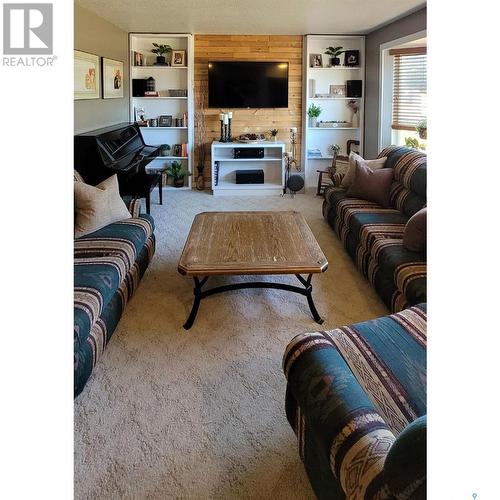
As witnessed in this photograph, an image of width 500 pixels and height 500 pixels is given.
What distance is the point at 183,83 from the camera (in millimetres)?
7082

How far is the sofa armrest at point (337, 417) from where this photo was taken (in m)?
1.14

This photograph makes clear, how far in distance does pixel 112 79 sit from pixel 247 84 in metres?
1.89

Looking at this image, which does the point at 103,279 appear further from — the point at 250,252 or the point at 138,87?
the point at 138,87

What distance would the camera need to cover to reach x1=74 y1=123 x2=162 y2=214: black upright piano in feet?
14.9

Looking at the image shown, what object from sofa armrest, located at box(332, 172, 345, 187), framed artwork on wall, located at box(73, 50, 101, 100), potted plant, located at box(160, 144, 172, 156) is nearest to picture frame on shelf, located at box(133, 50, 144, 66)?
potted plant, located at box(160, 144, 172, 156)

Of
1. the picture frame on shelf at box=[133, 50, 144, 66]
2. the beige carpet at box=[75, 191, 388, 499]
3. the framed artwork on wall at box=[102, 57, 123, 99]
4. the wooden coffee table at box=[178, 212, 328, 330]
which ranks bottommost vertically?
the beige carpet at box=[75, 191, 388, 499]

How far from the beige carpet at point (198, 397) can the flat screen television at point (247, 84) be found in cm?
403

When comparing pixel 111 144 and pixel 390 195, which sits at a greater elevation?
pixel 111 144

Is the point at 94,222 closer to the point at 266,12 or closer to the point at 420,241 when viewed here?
the point at 420,241

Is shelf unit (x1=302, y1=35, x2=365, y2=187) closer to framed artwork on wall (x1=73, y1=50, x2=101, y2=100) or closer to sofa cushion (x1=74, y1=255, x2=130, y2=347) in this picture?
framed artwork on wall (x1=73, y1=50, x2=101, y2=100)

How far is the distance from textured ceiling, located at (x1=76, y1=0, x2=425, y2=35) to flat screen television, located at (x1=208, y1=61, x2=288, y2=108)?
0.44 m

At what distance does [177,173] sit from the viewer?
23.1ft
